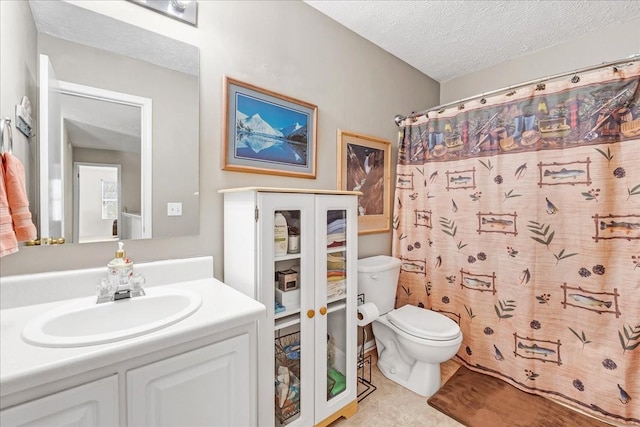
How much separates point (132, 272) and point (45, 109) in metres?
0.68

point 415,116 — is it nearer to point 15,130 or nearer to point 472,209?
point 472,209

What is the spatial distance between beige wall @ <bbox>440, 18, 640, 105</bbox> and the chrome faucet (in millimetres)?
2913

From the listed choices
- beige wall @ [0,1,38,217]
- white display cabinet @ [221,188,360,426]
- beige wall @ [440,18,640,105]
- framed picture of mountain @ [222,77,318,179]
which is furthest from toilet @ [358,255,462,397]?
beige wall @ [440,18,640,105]

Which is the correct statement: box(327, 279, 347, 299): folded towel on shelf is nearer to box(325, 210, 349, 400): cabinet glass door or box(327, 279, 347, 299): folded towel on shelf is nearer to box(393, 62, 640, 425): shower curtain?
box(325, 210, 349, 400): cabinet glass door

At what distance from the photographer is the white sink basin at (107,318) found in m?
0.75

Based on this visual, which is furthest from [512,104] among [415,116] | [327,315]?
[327,315]

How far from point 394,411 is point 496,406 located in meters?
0.60

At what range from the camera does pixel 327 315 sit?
5.05 feet

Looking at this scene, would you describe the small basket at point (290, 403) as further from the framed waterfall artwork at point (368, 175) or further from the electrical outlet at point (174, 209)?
the framed waterfall artwork at point (368, 175)

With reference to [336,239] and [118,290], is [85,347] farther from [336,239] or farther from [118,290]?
[336,239]

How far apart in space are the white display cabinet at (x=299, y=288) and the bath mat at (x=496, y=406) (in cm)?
61

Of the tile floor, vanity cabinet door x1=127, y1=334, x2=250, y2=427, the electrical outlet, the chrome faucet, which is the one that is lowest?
the tile floor

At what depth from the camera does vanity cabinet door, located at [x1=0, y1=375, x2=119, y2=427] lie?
630mm

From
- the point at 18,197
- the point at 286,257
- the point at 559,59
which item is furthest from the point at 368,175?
the point at 18,197
